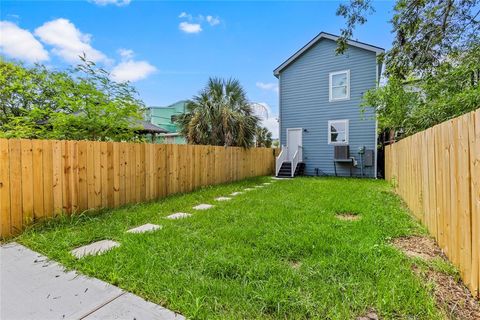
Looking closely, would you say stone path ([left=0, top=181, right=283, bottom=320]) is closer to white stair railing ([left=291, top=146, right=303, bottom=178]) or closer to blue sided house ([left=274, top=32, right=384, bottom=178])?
white stair railing ([left=291, top=146, right=303, bottom=178])

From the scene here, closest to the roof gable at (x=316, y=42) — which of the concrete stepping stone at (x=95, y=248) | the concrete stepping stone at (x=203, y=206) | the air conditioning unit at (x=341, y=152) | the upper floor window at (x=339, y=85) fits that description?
the upper floor window at (x=339, y=85)

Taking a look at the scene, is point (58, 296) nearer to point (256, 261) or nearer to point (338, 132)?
point (256, 261)

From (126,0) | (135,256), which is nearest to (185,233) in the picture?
(135,256)

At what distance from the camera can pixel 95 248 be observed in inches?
114

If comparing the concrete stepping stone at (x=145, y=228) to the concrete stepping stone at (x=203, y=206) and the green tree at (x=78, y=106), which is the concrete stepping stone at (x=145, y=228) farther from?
the green tree at (x=78, y=106)

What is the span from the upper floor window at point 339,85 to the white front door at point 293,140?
2.20 m

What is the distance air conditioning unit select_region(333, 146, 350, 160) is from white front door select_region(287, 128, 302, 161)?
5.92ft

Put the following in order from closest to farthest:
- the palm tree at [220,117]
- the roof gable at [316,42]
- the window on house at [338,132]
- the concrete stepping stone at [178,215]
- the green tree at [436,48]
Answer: the concrete stepping stone at [178,215], the green tree at [436,48], the palm tree at [220,117], the roof gable at [316,42], the window on house at [338,132]

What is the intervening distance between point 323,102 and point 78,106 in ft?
32.4

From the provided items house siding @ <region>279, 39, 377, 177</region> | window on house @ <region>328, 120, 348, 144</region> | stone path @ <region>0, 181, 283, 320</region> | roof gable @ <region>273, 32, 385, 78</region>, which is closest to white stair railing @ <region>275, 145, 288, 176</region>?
house siding @ <region>279, 39, 377, 177</region>

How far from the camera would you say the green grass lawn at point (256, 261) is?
70.6 inches

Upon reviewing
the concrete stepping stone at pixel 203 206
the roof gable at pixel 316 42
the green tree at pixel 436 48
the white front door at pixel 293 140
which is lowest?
the concrete stepping stone at pixel 203 206

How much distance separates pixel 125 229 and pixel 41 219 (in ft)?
4.04

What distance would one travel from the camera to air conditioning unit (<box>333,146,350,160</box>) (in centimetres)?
1113
